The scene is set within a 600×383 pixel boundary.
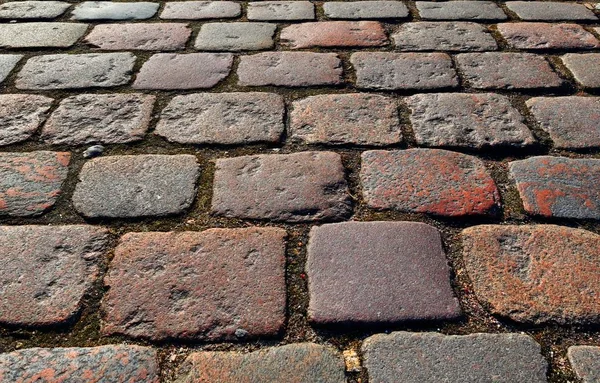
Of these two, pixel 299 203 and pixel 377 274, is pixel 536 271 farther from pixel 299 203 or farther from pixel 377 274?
pixel 299 203

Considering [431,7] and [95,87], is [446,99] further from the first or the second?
[95,87]

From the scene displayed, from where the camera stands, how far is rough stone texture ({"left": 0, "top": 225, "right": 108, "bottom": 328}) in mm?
1374

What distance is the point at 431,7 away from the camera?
2971mm

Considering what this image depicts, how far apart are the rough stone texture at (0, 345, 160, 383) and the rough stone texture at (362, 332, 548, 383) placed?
0.47 m

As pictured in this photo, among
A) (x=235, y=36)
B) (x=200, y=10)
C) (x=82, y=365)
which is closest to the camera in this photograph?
(x=82, y=365)

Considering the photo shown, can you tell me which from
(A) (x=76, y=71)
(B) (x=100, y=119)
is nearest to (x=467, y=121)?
(B) (x=100, y=119)

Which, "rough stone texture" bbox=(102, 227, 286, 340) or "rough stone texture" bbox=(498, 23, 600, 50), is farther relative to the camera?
"rough stone texture" bbox=(498, 23, 600, 50)

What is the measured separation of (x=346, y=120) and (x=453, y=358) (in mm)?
998

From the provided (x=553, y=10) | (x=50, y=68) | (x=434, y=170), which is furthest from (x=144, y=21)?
(x=553, y=10)

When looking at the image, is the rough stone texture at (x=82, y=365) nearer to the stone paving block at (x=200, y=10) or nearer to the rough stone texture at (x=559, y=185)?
the rough stone texture at (x=559, y=185)

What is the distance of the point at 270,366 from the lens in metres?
1.26

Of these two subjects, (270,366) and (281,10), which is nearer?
(270,366)

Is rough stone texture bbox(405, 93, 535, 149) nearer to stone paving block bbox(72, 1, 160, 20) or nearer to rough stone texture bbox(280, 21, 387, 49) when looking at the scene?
rough stone texture bbox(280, 21, 387, 49)

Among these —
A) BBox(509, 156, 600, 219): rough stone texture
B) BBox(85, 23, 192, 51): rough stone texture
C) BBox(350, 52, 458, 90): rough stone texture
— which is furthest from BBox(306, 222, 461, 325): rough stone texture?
BBox(85, 23, 192, 51): rough stone texture
